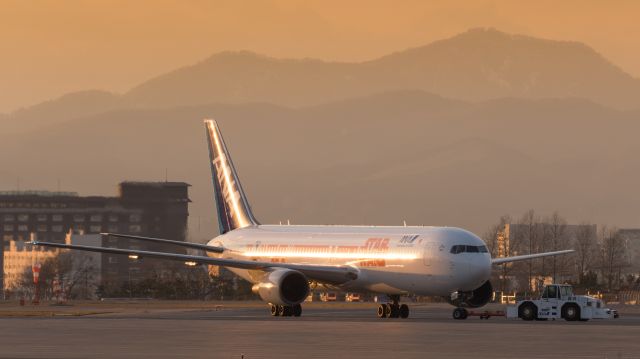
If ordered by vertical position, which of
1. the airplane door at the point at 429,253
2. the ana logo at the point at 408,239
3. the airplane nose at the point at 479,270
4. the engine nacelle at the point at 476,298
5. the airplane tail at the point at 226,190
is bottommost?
the engine nacelle at the point at 476,298

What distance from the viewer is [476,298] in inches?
3233

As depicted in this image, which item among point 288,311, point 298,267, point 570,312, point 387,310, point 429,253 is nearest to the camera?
point 570,312

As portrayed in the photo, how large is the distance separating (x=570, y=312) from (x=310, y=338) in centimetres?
2424

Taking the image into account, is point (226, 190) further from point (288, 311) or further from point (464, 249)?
point (464, 249)

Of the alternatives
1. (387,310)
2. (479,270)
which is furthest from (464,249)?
(387,310)

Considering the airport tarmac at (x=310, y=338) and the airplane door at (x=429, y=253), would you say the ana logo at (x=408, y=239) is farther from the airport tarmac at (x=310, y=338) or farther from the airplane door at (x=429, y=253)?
the airport tarmac at (x=310, y=338)

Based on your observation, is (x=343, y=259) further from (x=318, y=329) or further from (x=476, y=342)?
(x=476, y=342)

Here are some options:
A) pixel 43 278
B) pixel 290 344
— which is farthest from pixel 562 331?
pixel 43 278

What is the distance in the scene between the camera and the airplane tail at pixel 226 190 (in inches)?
3745

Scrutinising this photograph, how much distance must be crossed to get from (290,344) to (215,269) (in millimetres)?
144363

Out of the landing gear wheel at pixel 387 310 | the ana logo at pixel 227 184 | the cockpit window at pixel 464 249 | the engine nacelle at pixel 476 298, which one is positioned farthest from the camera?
the ana logo at pixel 227 184

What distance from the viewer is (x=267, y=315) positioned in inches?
3268

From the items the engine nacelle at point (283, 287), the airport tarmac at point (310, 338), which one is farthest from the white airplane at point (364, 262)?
the airport tarmac at point (310, 338)

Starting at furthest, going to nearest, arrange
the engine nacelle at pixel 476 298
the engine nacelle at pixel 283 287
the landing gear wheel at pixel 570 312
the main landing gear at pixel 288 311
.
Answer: the engine nacelle at pixel 476 298
the main landing gear at pixel 288 311
the engine nacelle at pixel 283 287
the landing gear wheel at pixel 570 312
